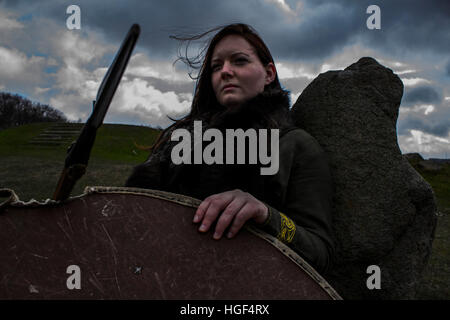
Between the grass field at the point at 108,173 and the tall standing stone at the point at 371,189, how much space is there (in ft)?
4.69

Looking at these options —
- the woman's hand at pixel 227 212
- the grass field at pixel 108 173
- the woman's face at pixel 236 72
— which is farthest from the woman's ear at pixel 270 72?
the woman's hand at pixel 227 212

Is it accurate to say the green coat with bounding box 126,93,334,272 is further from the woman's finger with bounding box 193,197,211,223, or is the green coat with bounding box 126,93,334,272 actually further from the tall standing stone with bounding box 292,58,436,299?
the woman's finger with bounding box 193,197,211,223

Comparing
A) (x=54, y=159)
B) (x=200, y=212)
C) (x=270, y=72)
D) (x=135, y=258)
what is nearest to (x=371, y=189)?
(x=270, y=72)

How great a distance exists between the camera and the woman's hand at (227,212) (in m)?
1.11

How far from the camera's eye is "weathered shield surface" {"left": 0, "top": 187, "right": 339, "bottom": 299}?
3.44ft

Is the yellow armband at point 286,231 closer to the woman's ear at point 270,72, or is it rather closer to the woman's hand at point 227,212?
the woman's hand at point 227,212

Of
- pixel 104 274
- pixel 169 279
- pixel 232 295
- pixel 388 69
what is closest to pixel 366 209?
pixel 388 69

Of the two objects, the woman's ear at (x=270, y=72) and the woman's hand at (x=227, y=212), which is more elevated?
the woman's ear at (x=270, y=72)

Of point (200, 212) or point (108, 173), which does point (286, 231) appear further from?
point (108, 173)

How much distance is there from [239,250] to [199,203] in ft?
0.75

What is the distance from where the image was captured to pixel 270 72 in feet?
7.34

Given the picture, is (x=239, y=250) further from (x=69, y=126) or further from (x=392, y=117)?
(x=69, y=126)

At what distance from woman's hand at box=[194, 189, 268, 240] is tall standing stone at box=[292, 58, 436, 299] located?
0.91 meters

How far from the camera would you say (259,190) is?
5.23 feet
